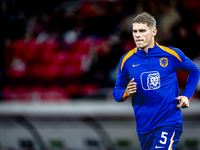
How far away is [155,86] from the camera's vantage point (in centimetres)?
393

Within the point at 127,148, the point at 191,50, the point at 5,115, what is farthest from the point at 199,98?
the point at 5,115

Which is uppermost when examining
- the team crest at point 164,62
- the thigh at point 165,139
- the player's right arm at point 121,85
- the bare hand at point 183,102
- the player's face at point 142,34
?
the player's face at point 142,34

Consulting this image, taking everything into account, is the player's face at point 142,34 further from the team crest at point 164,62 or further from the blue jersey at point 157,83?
the team crest at point 164,62

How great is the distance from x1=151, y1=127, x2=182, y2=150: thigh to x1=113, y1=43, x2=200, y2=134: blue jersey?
0.07m

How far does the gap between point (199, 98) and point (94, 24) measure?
12.0 feet

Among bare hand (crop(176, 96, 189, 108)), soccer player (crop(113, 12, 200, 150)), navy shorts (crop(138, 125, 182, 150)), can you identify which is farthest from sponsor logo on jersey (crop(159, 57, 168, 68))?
navy shorts (crop(138, 125, 182, 150))

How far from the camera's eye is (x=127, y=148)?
7.84m

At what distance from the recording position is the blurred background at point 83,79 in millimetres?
7617

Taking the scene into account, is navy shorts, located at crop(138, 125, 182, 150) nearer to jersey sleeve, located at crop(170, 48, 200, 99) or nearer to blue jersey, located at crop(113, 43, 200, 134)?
blue jersey, located at crop(113, 43, 200, 134)

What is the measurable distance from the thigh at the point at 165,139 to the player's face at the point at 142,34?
93 cm

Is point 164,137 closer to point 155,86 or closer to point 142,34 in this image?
point 155,86

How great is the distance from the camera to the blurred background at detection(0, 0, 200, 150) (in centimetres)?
762

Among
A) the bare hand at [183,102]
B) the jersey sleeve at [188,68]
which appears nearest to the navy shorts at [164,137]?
the bare hand at [183,102]

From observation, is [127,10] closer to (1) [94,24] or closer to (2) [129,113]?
(1) [94,24]
